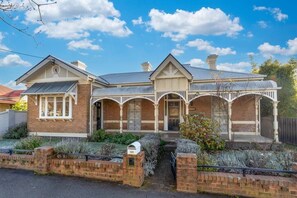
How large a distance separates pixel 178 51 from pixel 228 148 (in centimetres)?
1111

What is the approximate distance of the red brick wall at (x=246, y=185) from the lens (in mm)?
4273

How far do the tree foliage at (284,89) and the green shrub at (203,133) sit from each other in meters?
9.19

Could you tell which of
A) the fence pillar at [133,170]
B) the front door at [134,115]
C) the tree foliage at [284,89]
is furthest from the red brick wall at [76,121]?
the tree foliage at [284,89]

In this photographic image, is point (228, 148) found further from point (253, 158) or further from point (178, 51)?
point (178, 51)

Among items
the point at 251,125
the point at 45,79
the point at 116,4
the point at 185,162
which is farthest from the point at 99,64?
the point at 185,162

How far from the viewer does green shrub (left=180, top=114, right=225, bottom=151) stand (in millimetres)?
8516

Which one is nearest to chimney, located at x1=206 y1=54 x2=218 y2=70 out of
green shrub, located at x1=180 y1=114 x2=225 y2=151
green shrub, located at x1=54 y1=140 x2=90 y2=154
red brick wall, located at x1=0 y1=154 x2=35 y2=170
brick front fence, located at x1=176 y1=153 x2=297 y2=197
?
green shrub, located at x1=180 y1=114 x2=225 y2=151

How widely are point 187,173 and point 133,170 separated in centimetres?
140

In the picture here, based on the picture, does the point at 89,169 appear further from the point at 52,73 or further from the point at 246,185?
the point at 52,73

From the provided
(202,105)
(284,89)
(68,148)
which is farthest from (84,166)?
(284,89)

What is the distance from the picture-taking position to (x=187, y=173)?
4707 mm

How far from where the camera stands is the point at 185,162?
15.5 feet

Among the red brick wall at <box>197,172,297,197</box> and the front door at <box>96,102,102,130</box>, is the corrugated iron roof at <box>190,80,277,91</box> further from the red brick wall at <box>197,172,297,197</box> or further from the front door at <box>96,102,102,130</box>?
the front door at <box>96,102,102,130</box>

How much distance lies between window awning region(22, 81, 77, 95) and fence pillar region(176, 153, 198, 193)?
31.6 feet
